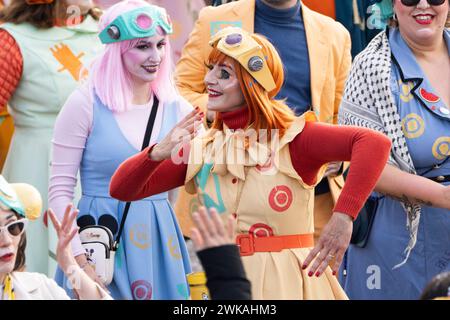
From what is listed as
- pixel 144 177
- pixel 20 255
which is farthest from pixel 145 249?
pixel 20 255

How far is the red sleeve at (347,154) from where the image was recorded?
7.15 metres

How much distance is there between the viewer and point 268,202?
285 inches

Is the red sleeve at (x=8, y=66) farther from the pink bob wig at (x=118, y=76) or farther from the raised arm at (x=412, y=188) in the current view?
the raised arm at (x=412, y=188)

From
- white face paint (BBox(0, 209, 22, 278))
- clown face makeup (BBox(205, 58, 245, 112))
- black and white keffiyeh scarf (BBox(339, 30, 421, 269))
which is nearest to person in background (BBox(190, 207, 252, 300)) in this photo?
white face paint (BBox(0, 209, 22, 278))

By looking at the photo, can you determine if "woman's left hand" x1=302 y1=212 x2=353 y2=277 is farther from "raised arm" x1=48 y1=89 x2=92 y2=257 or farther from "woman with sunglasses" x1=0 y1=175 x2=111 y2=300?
"raised arm" x1=48 y1=89 x2=92 y2=257

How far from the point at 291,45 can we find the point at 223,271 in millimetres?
3506

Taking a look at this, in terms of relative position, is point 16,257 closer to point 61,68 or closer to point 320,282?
point 320,282

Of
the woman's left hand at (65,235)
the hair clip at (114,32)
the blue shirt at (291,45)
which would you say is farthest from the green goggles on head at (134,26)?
the woman's left hand at (65,235)

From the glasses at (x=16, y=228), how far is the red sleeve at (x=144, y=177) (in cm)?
60

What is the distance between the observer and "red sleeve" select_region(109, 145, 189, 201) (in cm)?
728

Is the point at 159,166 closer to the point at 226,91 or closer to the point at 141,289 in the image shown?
the point at 226,91

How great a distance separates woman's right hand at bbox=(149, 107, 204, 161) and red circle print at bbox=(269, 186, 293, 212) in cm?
43
